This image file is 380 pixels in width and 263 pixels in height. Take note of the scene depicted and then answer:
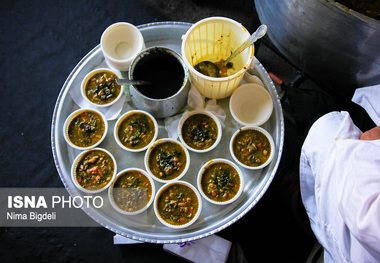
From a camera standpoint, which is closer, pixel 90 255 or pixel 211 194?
pixel 211 194

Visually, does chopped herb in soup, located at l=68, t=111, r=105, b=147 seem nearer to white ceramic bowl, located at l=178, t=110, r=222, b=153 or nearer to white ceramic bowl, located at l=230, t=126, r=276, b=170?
white ceramic bowl, located at l=178, t=110, r=222, b=153

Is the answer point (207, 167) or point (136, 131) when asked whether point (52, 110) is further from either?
point (207, 167)

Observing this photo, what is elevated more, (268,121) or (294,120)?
(268,121)

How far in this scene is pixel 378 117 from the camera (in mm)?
1511

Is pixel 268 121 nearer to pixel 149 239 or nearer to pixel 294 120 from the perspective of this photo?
pixel 294 120

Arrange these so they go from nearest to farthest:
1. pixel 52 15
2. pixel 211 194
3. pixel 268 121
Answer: pixel 211 194 → pixel 268 121 → pixel 52 15

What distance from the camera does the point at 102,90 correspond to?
1768mm

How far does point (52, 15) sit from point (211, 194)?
2.19 m

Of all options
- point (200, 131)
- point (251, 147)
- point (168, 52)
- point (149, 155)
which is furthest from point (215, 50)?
point (149, 155)

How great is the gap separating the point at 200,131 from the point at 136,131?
13.2 inches

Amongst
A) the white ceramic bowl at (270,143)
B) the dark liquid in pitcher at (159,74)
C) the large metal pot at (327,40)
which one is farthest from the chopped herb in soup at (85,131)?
the large metal pot at (327,40)

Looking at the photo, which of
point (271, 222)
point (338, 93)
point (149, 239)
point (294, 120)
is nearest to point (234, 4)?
point (294, 120)

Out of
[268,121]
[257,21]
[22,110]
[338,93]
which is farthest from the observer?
[22,110]

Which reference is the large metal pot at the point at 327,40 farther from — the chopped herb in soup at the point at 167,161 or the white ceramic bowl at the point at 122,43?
the chopped herb in soup at the point at 167,161
